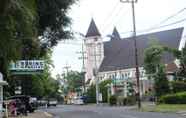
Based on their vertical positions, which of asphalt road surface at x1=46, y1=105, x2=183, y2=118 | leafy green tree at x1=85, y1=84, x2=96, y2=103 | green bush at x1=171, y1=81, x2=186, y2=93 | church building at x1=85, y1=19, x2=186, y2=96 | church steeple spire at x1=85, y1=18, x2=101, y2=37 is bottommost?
asphalt road surface at x1=46, y1=105, x2=183, y2=118

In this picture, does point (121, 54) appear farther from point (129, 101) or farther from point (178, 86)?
point (178, 86)

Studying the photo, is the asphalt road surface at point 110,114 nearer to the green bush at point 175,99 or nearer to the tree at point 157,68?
the green bush at point 175,99

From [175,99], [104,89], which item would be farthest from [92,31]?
[175,99]

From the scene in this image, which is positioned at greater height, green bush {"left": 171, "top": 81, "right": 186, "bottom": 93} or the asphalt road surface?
green bush {"left": 171, "top": 81, "right": 186, "bottom": 93}

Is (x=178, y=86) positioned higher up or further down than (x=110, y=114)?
higher up

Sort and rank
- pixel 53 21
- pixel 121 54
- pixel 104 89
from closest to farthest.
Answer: pixel 53 21 < pixel 104 89 < pixel 121 54

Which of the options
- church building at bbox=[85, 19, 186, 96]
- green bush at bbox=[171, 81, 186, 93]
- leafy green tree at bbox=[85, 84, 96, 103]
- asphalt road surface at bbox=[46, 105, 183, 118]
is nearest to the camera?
Answer: asphalt road surface at bbox=[46, 105, 183, 118]

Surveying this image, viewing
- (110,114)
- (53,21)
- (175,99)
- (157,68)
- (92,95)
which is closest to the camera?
(53,21)

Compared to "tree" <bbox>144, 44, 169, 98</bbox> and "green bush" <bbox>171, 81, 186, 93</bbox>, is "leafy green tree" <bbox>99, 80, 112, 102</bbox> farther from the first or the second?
"green bush" <bbox>171, 81, 186, 93</bbox>

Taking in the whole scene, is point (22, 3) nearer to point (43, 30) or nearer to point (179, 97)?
point (43, 30)

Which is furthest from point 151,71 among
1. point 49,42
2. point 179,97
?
point 49,42

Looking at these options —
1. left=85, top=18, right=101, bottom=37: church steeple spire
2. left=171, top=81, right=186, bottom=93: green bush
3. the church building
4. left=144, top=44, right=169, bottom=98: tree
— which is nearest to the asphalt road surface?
left=171, top=81, right=186, bottom=93: green bush

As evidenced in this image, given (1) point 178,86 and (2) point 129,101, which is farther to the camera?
(2) point 129,101

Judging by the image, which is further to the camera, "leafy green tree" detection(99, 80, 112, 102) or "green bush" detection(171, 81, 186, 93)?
"leafy green tree" detection(99, 80, 112, 102)
